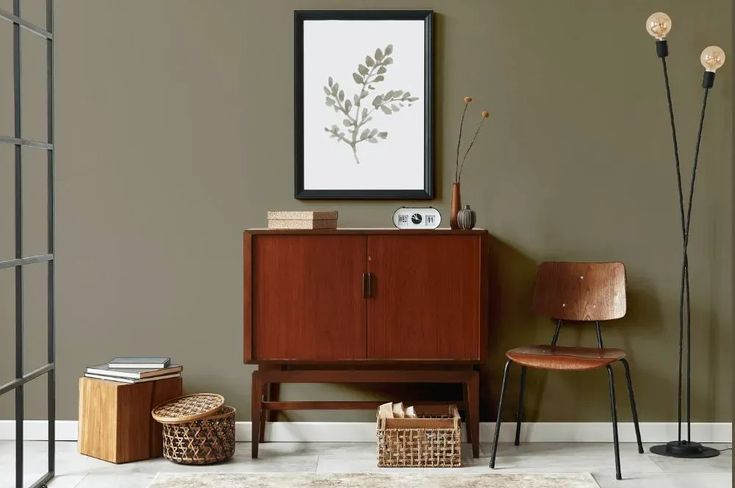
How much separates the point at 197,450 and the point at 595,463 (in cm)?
170

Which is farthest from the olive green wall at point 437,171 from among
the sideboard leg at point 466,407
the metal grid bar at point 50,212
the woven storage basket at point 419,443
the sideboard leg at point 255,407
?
the metal grid bar at point 50,212

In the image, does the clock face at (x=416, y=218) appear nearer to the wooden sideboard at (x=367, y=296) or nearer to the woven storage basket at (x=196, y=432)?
the wooden sideboard at (x=367, y=296)

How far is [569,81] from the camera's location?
4.46 meters

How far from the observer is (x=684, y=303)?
14.7 feet

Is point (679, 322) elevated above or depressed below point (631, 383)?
above

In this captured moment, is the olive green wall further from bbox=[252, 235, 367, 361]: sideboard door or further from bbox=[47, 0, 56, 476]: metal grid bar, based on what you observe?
bbox=[47, 0, 56, 476]: metal grid bar

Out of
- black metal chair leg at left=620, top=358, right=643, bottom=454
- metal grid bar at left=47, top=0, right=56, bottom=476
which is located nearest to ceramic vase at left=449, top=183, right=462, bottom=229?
black metal chair leg at left=620, top=358, right=643, bottom=454

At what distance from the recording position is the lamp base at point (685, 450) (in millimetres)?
4207

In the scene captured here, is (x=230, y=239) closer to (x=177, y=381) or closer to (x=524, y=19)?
(x=177, y=381)

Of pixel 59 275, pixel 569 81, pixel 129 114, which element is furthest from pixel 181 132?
pixel 569 81

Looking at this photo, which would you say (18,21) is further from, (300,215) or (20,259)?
(300,215)

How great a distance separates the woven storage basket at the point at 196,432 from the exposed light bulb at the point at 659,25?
2.48 m

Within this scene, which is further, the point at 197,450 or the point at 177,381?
the point at 177,381

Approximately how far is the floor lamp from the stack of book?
7.29 ft
